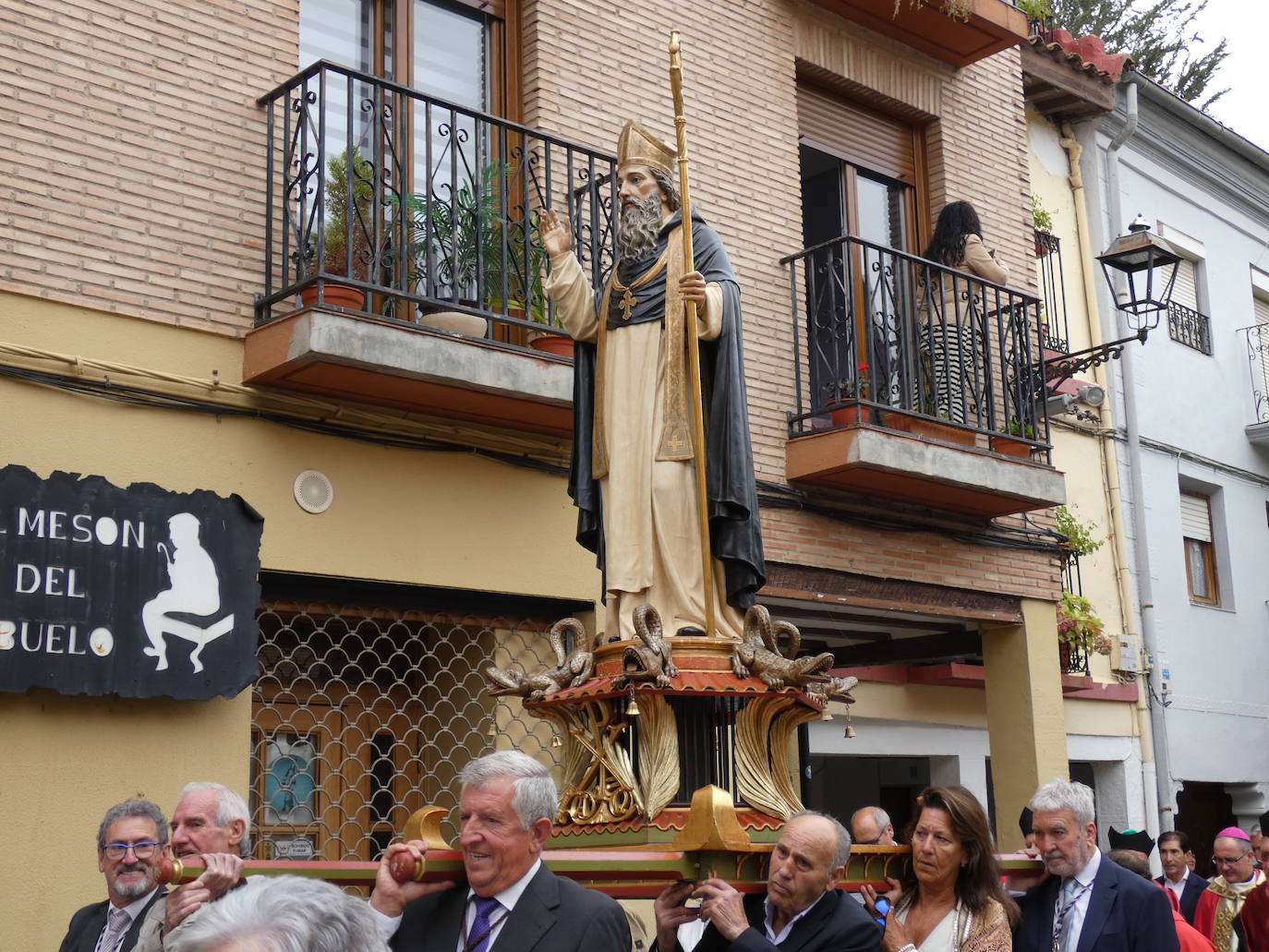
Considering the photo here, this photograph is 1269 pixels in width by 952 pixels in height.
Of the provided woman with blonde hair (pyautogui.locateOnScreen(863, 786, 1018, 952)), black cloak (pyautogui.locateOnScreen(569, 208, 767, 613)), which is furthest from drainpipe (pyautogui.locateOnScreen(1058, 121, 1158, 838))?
woman with blonde hair (pyautogui.locateOnScreen(863, 786, 1018, 952))

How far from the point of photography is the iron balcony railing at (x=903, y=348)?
32.6 feet

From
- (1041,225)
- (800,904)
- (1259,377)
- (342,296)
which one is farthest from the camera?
(1259,377)

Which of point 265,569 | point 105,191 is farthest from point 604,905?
point 105,191

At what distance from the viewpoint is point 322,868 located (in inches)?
136

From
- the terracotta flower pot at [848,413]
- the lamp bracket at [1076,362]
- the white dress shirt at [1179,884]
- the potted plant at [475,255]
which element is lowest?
the white dress shirt at [1179,884]

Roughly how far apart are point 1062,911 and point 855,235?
7311 mm

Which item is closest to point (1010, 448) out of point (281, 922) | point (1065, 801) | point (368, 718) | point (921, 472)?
point (921, 472)

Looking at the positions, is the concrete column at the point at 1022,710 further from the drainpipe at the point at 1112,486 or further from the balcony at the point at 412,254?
the balcony at the point at 412,254

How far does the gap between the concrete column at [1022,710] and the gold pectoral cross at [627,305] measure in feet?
20.9

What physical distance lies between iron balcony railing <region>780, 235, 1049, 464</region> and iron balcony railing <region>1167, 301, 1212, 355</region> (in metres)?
4.75

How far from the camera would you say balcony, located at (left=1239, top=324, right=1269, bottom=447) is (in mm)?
16109

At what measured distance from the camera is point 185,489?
293 inches

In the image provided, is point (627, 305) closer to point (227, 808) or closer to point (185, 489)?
point (227, 808)

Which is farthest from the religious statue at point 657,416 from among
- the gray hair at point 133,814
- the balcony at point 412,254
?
the balcony at point 412,254
